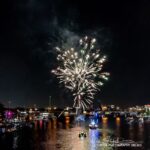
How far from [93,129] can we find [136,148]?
52245mm

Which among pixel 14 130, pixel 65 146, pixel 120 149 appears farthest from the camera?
pixel 14 130

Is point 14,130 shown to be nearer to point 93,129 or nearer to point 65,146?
point 93,129

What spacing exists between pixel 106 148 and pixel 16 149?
675 inches

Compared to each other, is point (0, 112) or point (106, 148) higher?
point (0, 112)

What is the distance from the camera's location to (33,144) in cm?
8606

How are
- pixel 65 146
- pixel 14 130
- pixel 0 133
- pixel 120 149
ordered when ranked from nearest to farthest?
pixel 120 149
pixel 65 146
pixel 0 133
pixel 14 130

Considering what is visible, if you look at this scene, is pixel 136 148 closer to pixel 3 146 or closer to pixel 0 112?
pixel 3 146

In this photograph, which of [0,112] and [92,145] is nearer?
[92,145]

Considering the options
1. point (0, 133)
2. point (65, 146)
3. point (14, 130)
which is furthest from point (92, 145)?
point (14, 130)

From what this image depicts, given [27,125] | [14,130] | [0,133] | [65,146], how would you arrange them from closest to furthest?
1. [65,146]
2. [0,133]
3. [14,130]
4. [27,125]

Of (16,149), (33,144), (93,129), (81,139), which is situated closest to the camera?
(16,149)

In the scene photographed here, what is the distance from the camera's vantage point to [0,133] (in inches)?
4124

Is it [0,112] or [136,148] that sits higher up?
[0,112]

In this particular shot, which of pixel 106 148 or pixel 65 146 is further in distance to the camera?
pixel 65 146
